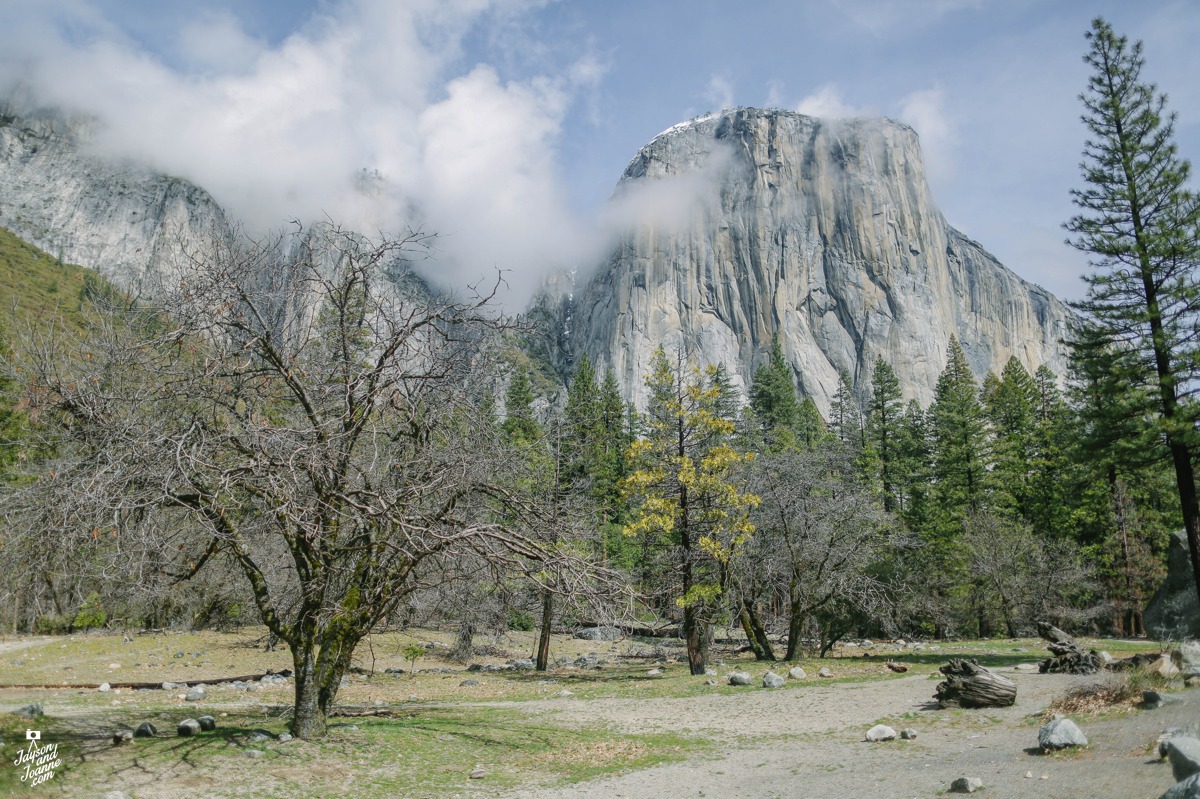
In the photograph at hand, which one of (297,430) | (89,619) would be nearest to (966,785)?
(297,430)

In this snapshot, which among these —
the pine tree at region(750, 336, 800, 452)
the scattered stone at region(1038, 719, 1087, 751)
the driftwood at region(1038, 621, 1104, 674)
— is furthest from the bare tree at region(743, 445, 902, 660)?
the pine tree at region(750, 336, 800, 452)

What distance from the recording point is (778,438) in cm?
5294

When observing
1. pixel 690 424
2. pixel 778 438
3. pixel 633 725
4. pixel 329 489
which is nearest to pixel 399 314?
pixel 329 489

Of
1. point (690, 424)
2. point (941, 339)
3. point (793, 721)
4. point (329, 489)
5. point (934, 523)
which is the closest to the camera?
point (329, 489)

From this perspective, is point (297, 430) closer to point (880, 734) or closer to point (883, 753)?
point (883, 753)

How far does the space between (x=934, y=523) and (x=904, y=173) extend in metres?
95.4

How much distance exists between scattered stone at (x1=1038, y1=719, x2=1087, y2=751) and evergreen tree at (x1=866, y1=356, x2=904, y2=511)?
42.8m

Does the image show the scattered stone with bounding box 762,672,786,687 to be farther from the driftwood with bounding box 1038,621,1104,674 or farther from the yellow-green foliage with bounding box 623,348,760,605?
the driftwood with bounding box 1038,621,1104,674

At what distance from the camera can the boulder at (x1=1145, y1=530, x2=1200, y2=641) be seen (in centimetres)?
2072

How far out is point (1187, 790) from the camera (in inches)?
193

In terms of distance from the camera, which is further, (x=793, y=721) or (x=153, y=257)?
(x=793, y=721)

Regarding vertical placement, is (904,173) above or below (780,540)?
above

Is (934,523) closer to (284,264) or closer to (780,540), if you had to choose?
(780,540)

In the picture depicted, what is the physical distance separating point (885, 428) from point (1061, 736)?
48.3 metres
